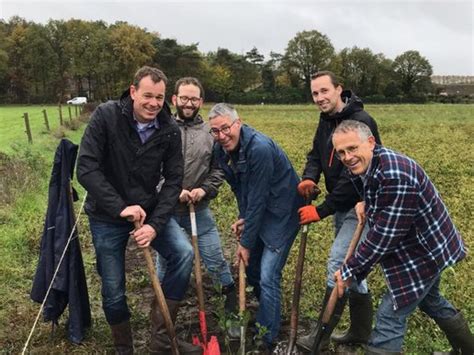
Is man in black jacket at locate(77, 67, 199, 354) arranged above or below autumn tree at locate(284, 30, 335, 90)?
below

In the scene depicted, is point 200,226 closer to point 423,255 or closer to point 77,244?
point 77,244

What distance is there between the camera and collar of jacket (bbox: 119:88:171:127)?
13.2 feet

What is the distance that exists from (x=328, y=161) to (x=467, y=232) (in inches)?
164

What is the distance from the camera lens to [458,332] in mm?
3939

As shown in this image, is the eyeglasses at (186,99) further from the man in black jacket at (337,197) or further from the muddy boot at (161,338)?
the muddy boot at (161,338)

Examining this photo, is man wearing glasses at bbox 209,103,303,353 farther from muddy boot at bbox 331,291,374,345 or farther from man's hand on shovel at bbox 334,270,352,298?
man's hand on shovel at bbox 334,270,352,298

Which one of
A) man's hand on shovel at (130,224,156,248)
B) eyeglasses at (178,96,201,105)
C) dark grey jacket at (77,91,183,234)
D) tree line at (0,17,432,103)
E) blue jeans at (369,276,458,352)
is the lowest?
blue jeans at (369,276,458,352)

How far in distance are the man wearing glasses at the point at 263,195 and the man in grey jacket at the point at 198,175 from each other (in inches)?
12.6

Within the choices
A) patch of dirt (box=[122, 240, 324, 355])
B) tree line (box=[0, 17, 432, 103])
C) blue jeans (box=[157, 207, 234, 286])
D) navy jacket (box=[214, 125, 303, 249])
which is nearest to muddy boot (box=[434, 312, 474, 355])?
patch of dirt (box=[122, 240, 324, 355])

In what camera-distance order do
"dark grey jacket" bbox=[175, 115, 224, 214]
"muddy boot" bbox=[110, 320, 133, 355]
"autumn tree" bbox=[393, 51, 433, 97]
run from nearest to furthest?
1. "muddy boot" bbox=[110, 320, 133, 355]
2. "dark grey jacket" bbox=[175, 115, 224, 214]
3. "autumn tree" bbox=[393, 51, 433, 97]

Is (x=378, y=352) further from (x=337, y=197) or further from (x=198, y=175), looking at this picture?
(x=198, y=175)

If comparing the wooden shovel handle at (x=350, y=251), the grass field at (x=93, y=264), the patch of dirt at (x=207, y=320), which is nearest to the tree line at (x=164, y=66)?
the grass field at (x=93, y=264)

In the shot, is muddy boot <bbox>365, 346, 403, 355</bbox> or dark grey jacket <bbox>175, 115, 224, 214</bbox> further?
dark grey jacket <bbox>175, 115, 224, 214</bbox>

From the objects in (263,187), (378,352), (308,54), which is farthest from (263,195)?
(308,54)
